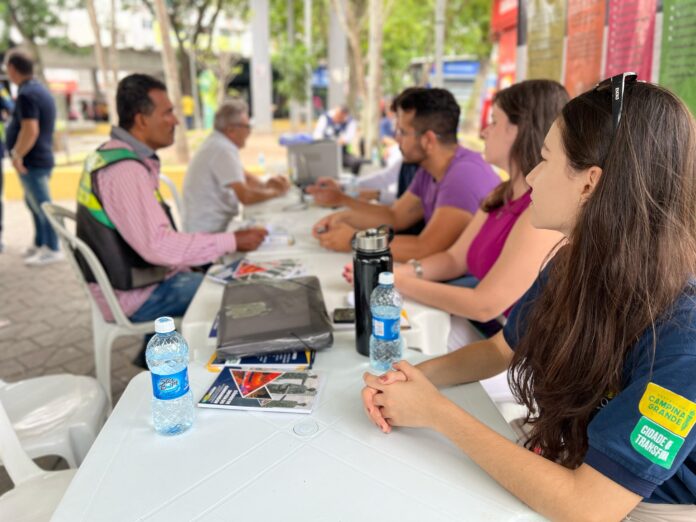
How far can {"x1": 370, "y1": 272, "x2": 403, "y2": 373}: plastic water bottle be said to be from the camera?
122 centimetres

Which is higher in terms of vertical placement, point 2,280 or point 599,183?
point 599,183

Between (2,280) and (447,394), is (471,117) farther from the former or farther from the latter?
(447,394)

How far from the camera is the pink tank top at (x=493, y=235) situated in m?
1.76

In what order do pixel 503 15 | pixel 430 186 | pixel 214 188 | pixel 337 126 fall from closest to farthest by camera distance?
pixel 430 186
pixel 214 188
pixel 503 15
pixel 337 126

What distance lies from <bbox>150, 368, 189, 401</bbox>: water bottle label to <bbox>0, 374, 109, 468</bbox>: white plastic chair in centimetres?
74

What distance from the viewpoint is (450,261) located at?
6.86 ft

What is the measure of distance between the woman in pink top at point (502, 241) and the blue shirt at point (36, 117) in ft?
12.8

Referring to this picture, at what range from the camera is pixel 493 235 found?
1850 millimetres

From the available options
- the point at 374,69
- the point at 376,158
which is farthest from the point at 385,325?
the point at 374,69

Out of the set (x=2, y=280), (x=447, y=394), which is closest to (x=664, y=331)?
(x=447, y=394)

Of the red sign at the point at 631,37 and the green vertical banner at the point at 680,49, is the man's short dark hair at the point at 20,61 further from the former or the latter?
the green vertical banner at the point at 680,49

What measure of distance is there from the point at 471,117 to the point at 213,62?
7.66 m

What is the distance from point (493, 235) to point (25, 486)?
1.52 metres

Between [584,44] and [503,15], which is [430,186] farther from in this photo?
[503,15]
